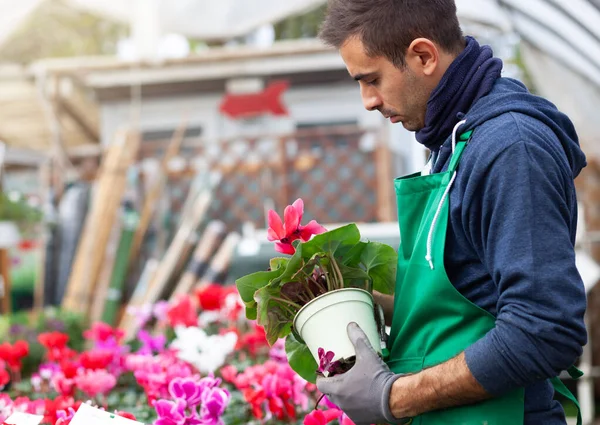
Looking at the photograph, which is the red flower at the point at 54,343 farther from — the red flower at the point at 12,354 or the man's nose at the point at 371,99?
the man's nose at the point at 371,99

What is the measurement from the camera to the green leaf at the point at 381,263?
173 centimetres

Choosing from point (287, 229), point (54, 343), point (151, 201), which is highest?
point (151, 201)

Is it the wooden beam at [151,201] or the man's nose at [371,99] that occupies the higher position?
the wooden beam at [151,201]

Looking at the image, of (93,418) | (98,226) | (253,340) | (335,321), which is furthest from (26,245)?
(335,321)

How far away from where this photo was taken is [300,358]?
1.77m

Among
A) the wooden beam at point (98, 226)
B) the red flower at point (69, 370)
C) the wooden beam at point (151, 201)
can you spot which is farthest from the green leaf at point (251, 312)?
the wooden beam at point (151, 201)

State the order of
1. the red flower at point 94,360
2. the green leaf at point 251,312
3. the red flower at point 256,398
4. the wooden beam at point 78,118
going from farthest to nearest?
1. the wooden beam at point 78,118
2. the red flower at point 94,360
3. the red flower at point 256,398
4. the green leaf at point 251,312

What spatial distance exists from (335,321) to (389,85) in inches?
18.5

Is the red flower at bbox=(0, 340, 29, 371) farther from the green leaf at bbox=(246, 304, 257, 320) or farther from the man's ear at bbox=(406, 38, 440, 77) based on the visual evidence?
the man's ear at bbox=(406, 38, 440, 77)

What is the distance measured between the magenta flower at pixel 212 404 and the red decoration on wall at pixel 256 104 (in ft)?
25.0

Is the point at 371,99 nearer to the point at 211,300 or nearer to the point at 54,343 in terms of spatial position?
the point at 54,343

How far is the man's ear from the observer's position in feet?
4.91

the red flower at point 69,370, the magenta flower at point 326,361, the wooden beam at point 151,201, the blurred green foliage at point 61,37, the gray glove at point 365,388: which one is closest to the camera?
the gray glove at point 365,388

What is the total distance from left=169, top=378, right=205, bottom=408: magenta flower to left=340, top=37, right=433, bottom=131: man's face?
35.9 inches
